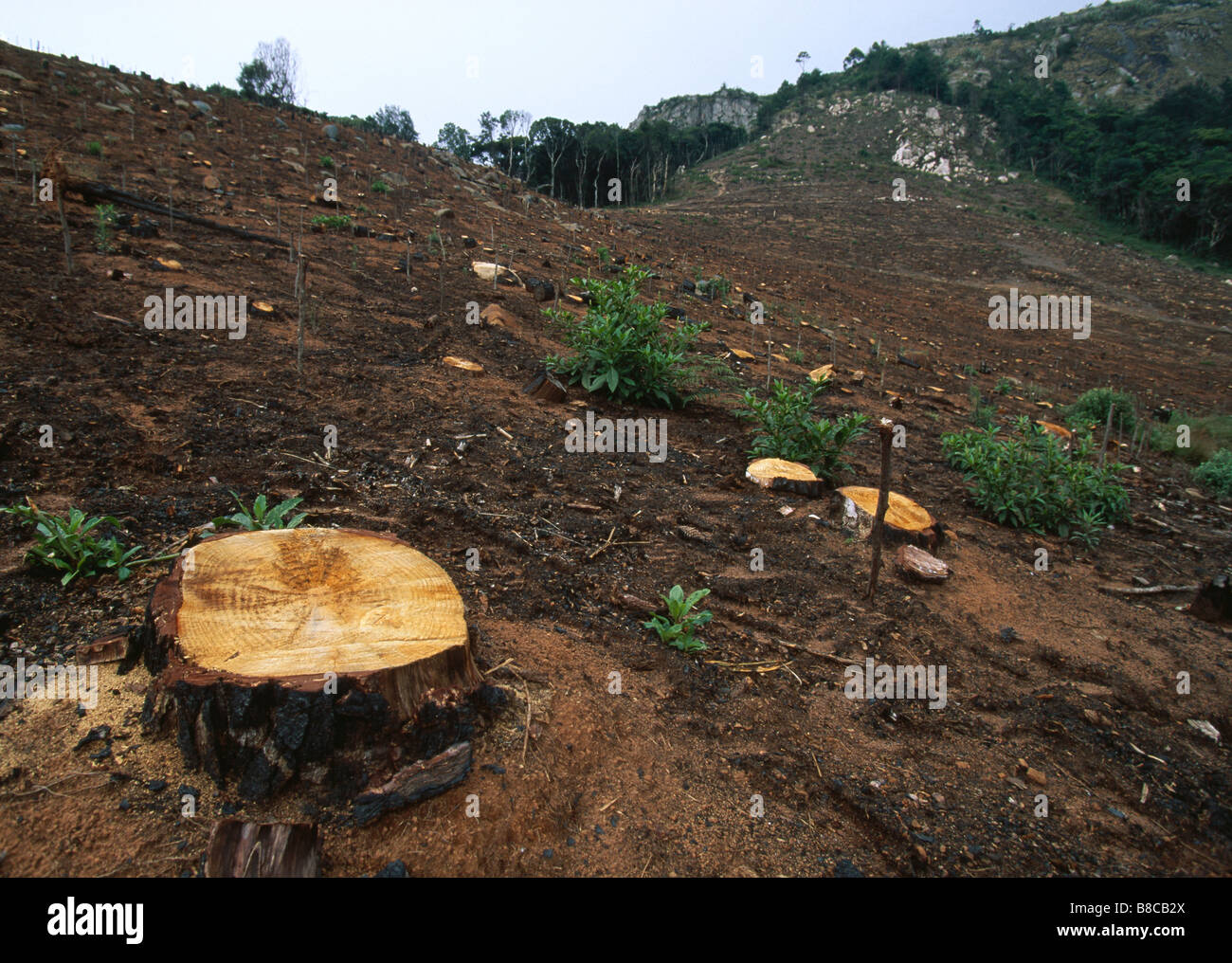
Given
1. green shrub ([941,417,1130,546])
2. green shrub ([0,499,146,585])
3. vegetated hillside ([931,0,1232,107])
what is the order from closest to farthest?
1. green shrub ([0,499,146,585])
2. green shrub ([941,417,1130,546])
3. vegetated hillside ([931,0,1232,107])

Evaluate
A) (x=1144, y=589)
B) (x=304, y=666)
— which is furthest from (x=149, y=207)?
(x=1144, y=589)

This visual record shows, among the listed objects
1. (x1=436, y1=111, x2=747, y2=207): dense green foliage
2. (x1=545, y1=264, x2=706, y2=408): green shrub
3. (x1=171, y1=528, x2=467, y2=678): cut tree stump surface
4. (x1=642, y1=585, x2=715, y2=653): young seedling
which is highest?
(x1=436, y1=111, x2=747, y2=207): dense green foliage

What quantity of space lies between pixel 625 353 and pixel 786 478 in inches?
76.5

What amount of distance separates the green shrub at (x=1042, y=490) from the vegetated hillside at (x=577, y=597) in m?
0.27

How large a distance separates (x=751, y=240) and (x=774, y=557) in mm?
20129

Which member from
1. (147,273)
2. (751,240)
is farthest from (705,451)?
(751,240)

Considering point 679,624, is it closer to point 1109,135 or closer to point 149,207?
point 149,207

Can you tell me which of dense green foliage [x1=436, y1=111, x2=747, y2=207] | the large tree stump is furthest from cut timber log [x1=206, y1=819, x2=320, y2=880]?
dense green foliage [x1=436, y1=111, x2=747, y2=207]

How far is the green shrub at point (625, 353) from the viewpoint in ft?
18.7

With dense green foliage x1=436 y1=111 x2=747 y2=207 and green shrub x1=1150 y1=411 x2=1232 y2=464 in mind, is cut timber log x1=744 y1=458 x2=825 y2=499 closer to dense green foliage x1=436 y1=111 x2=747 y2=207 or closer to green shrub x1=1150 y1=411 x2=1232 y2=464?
green shrub x1=1150 y1=411 x2=1232 y2=464

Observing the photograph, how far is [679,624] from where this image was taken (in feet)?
9.25

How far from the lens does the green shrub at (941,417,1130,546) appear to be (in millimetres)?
4938

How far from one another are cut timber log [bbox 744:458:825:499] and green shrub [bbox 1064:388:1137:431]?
598cm

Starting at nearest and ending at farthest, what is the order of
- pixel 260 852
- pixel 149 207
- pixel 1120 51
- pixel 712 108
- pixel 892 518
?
pixel 260 852 < pixel 892 518 < pixel 149 207 < pixel 1120 51 < pixel 712 108
